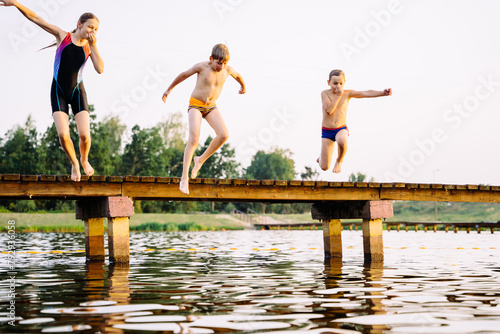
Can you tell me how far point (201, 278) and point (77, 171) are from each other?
21.4ft

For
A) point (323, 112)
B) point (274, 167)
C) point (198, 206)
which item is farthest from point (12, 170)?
point (323, 112)

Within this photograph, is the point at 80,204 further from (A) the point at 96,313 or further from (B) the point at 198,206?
(B) the point at 198,206

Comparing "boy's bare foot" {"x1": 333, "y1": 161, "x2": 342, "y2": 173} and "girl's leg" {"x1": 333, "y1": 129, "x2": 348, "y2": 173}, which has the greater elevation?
"girl's leg" {"x1": 333, "y1": 129, "x2": 348, "y2": 173}

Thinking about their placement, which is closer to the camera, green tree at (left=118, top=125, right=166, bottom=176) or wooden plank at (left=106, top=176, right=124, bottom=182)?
wooden plank at (left=106, top=176, right=124, bottom=182)

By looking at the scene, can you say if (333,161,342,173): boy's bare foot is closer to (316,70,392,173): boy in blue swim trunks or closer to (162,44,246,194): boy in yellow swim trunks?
(316,70,392,173): boy in blue swim trunks

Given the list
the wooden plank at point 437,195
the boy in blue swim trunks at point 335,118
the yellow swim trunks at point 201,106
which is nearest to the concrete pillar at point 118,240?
the wooden plank at point 437,195

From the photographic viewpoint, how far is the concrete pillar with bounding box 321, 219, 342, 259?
23.0 m

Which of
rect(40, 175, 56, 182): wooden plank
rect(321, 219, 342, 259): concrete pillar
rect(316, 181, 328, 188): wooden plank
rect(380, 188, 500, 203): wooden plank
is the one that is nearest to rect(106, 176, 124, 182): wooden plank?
rect(40, 175, 56, 182): wooden plank

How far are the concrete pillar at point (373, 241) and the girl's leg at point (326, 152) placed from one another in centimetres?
1065

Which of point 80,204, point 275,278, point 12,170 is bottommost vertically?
point 275,278

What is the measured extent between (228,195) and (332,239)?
197 inches

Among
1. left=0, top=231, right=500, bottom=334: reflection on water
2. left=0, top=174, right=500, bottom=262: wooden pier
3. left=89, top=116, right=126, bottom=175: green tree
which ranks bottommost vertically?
left=0, top=231, right=500, bottom=334: reflection on water

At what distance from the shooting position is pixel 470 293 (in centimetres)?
1119

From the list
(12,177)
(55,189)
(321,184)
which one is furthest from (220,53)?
(321,184)
